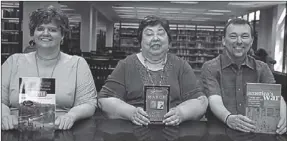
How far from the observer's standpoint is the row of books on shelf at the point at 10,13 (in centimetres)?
666

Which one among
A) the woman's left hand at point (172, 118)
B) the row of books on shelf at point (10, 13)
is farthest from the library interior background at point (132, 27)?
the woman's left hand at point (172, 118)

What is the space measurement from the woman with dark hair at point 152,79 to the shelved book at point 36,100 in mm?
374

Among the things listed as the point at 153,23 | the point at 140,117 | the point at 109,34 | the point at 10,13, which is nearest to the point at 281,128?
the point at 140,117

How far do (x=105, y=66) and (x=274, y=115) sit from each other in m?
3.47

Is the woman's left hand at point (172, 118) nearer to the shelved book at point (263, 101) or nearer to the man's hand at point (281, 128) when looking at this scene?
the shelved book at point (263, 101)

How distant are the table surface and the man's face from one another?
1.35 ft

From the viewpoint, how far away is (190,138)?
1377mm

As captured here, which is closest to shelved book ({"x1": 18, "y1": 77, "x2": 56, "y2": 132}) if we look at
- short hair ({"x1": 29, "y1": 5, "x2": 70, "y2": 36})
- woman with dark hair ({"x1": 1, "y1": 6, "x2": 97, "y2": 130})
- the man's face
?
woman with dark hair ({"x1": 1, "y1": 6, "x2": 97, "y2": 130})

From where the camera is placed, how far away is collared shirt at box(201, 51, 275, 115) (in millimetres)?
1848

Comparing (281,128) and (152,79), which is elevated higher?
(152,79)

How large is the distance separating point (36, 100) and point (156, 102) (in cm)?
50

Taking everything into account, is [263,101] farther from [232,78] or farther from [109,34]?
[109,34]

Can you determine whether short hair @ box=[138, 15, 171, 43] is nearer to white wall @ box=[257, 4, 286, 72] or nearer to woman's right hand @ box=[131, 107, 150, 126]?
woman's right hand @ box=[131, 107, 150, 126]

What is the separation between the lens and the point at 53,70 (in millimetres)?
1701
